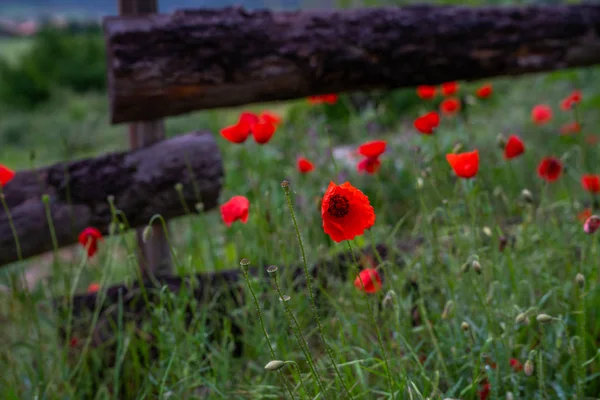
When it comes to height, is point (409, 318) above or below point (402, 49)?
below

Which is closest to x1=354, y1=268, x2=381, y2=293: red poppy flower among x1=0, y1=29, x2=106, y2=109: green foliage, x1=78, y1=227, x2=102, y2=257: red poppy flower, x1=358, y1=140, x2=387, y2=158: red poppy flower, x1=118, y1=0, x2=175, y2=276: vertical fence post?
x1=358, y1=140, x2=387, y2=158: red poppy flower

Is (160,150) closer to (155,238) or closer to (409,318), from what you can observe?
(155,238)

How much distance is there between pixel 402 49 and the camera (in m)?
2.54

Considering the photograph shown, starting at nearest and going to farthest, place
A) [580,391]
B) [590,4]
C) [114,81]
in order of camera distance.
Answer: [580,391], [114,81], [590,4]

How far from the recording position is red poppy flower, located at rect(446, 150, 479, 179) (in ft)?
4.53

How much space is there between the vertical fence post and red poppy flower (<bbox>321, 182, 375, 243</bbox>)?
132cm

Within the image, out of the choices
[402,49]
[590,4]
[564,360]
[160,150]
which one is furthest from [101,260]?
[590,4]

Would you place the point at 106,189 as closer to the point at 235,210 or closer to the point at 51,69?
the point at 235,210

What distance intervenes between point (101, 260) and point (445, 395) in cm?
169

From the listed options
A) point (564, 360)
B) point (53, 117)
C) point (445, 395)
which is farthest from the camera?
point (53, 117)

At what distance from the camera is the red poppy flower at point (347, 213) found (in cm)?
103

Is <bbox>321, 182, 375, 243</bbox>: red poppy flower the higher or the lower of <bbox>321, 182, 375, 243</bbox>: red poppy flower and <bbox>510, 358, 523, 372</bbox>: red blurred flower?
the higher

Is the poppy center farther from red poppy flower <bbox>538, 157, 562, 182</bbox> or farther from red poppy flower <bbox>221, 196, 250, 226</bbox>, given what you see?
red poppy flower <bbox>538, 157, 562, 182</bbox>

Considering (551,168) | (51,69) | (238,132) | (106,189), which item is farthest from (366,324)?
(51,69)
